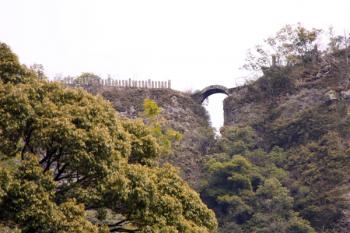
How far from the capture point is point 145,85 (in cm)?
3772

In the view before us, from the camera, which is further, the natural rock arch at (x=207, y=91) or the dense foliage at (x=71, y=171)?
the natural rock arch at (x=207, y=91)

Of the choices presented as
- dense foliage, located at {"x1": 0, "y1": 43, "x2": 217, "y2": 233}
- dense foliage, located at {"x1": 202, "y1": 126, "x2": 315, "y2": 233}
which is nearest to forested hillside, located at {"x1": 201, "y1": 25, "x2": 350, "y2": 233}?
dense foliage, located at {"x1": 202, "y1": 126, "x2": 315, "y2": 233}

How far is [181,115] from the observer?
3725 centimetres

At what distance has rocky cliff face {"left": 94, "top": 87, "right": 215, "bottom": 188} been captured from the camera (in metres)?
34.7

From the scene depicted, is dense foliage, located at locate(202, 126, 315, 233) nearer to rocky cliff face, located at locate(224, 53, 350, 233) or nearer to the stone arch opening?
rocky cliff face, located at locate(224, 53, 350, 233)

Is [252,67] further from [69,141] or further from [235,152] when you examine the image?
[69,141]

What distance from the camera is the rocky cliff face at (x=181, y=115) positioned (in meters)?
34.7

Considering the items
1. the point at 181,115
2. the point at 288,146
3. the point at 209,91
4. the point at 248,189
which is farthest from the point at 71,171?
the point at 209,91

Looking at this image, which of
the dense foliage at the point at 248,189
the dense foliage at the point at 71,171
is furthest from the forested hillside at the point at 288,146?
the dense foliage at the point at 71,171

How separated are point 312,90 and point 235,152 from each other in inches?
219

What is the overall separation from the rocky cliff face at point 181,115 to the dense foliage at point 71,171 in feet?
69.6

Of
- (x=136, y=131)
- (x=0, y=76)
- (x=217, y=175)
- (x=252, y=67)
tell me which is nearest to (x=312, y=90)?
(x=252, y=67)

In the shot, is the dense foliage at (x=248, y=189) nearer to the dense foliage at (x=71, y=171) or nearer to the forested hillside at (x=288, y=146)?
the forested hillside at (x=288, y=146)

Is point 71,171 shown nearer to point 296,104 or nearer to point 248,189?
point 248,189
